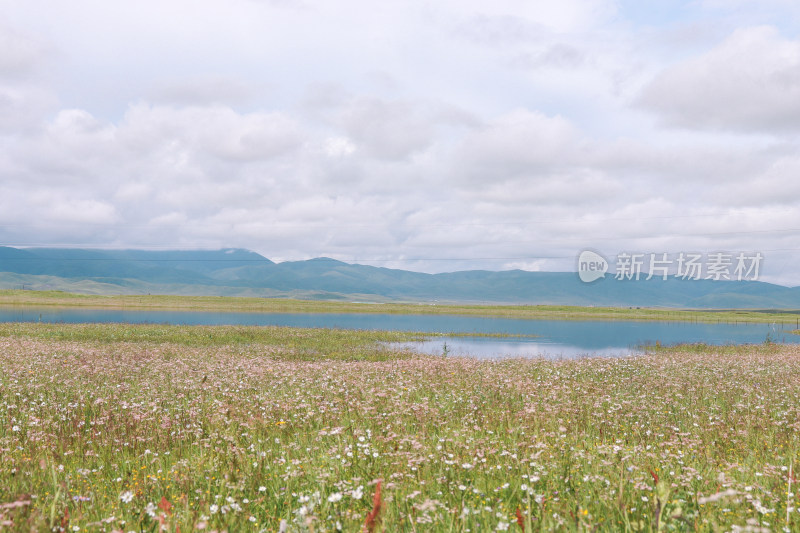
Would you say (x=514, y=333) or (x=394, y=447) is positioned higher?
(x=394, y=447)

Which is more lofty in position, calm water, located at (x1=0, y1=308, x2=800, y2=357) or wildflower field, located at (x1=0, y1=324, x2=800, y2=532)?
wildflower field, located at (x1=0, y1=324, x2=800, y2=532)

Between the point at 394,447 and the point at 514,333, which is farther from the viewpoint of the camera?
the point at 514,333

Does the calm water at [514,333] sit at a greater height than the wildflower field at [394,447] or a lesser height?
lesser

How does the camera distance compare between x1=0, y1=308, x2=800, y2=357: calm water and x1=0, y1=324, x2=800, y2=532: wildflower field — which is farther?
x1=0, y1=308, x2=800, y2=357: calm water

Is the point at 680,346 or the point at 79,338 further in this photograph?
the point at 680,346

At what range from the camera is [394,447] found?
7859 millimetres

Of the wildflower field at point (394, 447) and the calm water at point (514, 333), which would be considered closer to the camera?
the wildflower field at point (394, 447)

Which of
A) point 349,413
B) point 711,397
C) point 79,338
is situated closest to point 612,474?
point 349,413

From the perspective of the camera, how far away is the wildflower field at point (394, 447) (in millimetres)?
4906

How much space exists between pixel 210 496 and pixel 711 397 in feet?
46.3

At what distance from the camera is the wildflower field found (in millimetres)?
4906

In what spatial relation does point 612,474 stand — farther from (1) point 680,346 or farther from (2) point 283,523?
(1) point 680,346

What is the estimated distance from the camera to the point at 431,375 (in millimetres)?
18656

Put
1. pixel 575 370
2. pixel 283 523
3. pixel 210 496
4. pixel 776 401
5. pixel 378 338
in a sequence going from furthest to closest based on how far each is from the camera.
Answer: pixel 378 338 → pixel 575 370 → pixel 776 401 → pixel 210 496 → pixel 283 523
